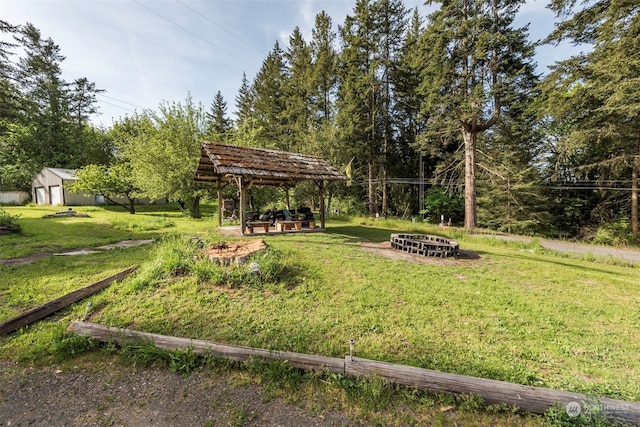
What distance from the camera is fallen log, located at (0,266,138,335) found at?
3.44m

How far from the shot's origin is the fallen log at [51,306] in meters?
3.44

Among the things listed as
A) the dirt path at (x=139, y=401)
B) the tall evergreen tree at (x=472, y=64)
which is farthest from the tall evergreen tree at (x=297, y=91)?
the dirt path at (x=139, y=401)

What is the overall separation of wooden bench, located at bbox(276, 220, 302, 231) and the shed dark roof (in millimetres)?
1832

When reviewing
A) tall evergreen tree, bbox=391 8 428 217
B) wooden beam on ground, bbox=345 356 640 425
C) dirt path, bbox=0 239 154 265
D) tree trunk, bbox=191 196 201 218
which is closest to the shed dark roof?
dirt path, bbox=0 239 154 265

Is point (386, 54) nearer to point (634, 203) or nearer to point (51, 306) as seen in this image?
point (634, 203)

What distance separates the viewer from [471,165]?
1507 centimetres

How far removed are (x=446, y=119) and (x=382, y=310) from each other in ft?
48.4

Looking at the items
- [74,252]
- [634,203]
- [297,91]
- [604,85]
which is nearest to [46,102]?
[297,91]

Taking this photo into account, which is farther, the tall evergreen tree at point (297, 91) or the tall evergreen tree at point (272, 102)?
the tall evergreen tree at point (272, 102)

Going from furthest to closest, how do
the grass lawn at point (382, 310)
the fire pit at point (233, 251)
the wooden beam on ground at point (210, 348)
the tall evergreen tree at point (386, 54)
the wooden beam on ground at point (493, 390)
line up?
the tall evergreen tree at point (386, 54)
the fire pit at point (233, 251)
the grass lawn at point (382, 310)
the wooden beam on ground at point (210, 348)
the wooden beam on ground at point (493, 390)

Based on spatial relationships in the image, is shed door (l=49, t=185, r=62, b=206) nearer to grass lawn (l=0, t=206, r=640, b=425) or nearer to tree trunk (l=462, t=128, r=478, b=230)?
grass lawn (l=0, t=206, r=640, b=425)

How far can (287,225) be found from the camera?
11.1 metres

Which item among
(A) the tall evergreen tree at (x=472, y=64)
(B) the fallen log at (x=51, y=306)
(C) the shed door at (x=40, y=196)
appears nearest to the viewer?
(B) the fallen log at (x=51, y=306)

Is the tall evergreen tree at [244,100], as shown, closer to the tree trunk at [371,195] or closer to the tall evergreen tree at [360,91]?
the tall evergreen tree at [360,91]
